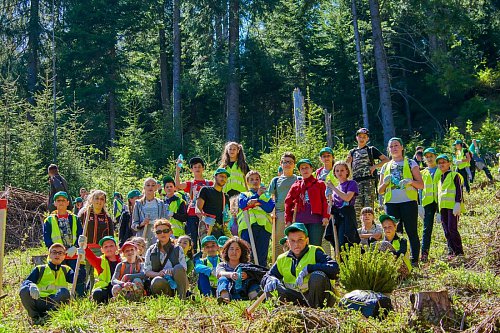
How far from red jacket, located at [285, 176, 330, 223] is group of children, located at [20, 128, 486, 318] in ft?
0.04

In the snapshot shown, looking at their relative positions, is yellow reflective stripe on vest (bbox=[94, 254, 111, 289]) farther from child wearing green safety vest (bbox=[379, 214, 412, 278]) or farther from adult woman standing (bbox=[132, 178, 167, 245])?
child wearing green safety vest (bbox=[379, 214, 412, 278])

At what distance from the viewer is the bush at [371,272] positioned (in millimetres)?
7035

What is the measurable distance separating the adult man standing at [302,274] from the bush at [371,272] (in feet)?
0.84

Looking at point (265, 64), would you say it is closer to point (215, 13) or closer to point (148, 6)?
point (215, 13)

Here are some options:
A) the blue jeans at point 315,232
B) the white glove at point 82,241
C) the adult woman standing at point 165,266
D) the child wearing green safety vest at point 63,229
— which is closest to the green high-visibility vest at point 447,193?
the blue jeans at point 315,232

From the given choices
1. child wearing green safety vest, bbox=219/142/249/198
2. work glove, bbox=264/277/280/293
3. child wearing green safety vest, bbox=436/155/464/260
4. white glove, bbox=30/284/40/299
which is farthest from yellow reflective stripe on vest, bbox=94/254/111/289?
child wearing green safety vest, bbox=436/155/464/260

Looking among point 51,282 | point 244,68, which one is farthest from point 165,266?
point 244,68

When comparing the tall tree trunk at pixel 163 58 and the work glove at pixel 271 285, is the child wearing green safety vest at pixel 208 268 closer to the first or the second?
the work glove at pixel 271 285

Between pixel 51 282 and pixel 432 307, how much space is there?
4750 millimetres

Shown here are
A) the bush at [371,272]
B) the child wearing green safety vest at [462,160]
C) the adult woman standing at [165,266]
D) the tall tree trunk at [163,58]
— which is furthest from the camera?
the tall tree trunk at [163,58]

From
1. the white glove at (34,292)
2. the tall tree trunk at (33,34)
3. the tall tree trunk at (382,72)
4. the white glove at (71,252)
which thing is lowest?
the white glove at (34,292)

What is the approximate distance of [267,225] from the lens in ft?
32.4

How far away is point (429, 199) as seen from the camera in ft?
35.4

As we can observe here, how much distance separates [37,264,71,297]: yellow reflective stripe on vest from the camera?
8.46 meters
